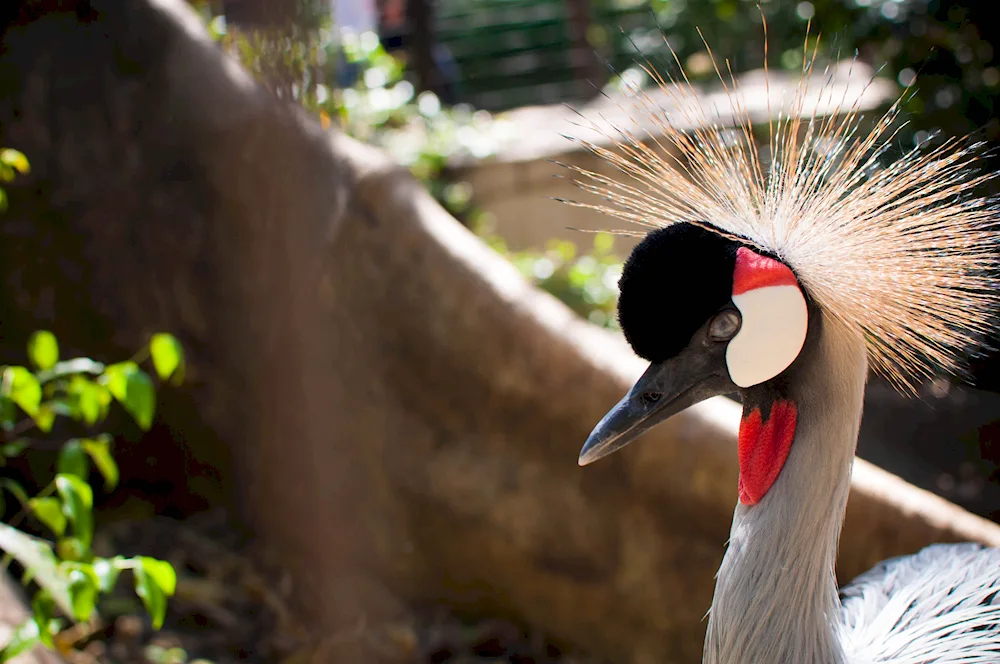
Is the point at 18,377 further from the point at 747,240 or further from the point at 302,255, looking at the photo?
the point at 747,240

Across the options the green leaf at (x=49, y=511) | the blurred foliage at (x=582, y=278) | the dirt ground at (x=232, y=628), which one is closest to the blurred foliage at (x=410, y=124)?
the blurred foliage at (x=582, y=278)

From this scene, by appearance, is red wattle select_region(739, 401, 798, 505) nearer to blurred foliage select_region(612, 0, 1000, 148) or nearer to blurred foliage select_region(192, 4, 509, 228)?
blurred foliage select_region(612, 0, 1000, 148)

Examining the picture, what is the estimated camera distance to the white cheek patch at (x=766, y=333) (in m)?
0.90

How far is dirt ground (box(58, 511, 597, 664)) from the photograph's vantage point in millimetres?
1738

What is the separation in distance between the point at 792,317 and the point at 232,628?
135 cm

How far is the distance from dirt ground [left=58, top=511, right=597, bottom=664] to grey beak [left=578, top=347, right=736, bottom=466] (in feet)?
3.04

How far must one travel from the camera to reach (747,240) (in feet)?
3.06

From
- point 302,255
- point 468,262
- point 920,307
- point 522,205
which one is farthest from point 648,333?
point 522,205

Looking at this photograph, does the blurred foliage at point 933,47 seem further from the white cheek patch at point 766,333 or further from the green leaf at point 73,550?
the green leaf at point 73,550

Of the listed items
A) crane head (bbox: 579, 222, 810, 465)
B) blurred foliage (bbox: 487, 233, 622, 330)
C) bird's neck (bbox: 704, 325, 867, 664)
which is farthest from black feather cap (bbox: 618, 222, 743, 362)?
blurred foliage (bbox: 487, 233, 622, 330)

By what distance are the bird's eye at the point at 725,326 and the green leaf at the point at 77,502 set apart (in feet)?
2.52

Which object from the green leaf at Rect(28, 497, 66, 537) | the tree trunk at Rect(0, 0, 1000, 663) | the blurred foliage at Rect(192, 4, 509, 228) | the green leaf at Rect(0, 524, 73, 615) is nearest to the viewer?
the green leaf at Rect(0, 524, 73, 615)

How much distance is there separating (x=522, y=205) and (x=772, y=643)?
8.97ft

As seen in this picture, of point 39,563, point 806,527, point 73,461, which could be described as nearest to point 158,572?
point 39,563
